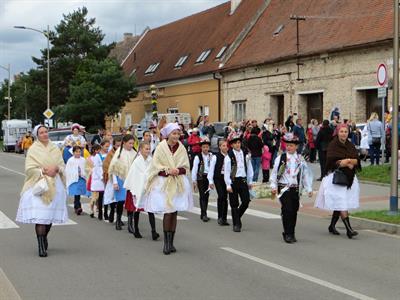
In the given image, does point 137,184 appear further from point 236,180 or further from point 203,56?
point 203,56

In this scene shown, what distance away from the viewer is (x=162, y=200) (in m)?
9.52

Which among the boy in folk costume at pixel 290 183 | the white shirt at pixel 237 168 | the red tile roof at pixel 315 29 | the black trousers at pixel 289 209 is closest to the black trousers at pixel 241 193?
the white shirt at pixel 237 168

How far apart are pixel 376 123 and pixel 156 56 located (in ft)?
114

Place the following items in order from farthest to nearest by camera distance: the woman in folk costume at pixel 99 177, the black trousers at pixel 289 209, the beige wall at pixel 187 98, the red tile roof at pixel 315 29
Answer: the beige wall at pixel 187 98, the red tile roof at pixel 315 29, the woman in folk costume at pixel 99 177, the black trousers at pixel 289 209

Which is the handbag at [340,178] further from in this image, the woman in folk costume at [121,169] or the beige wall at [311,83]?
the beige wall at [311,83]

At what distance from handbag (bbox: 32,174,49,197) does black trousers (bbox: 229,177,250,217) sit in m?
3.89

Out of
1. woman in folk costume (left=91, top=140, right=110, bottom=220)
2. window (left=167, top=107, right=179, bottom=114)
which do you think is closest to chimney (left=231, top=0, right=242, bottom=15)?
window (left=167, top=107, right=179, bottom=114)

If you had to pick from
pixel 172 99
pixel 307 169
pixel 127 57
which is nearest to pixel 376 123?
pixel 307 169

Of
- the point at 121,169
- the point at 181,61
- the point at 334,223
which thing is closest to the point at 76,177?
the point at 121,169

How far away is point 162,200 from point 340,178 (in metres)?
3.22

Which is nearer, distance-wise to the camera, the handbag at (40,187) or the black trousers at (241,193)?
the handbag at (40,187)

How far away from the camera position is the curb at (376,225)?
11.8 m

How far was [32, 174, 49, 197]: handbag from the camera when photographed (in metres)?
9.18

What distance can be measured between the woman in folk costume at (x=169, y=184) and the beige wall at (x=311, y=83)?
800 inches
